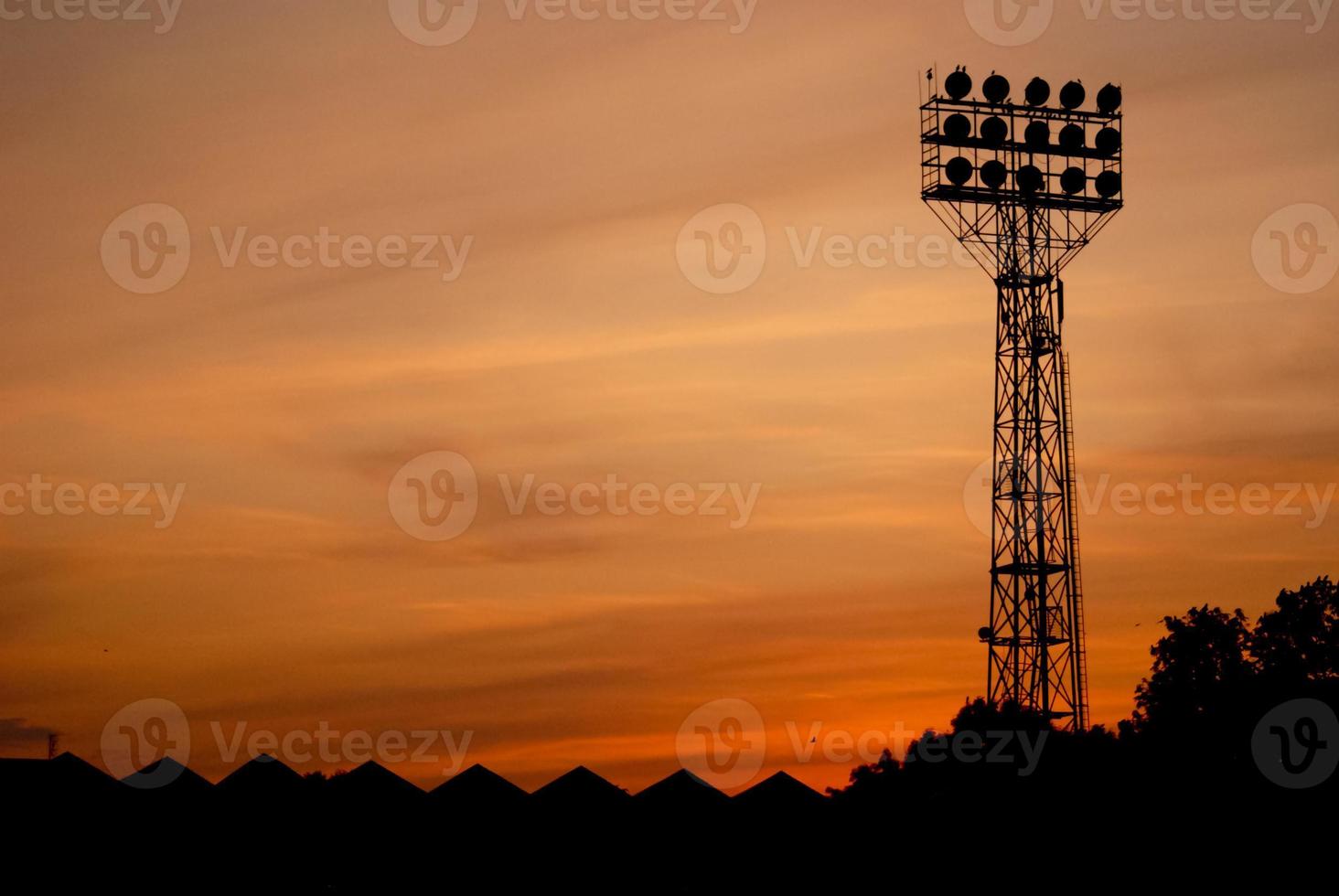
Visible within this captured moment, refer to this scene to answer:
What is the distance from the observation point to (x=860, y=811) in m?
61.1

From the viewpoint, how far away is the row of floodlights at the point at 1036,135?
212ft

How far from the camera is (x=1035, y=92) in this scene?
65.9 meters

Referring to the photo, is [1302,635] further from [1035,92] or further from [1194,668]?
[1035,92]

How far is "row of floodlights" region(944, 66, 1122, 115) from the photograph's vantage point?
213 ft

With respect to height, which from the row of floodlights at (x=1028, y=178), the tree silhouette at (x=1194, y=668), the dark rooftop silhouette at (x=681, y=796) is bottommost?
the dark rooftop silhouette at (x=681, y=796)

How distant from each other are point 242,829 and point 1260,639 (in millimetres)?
44990

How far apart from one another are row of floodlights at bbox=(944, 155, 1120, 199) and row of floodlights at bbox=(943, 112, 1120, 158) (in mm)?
775

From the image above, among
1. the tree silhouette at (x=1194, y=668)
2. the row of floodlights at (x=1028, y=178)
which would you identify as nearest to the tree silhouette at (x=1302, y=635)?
the tree silhouette at (x=1194, y=668)

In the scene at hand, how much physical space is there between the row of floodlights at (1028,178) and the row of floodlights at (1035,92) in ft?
7.80

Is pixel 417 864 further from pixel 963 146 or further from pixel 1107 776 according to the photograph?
pixel 963 146

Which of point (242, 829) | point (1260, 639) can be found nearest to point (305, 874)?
point (242, 829)

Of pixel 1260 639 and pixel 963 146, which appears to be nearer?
pixel 963 146

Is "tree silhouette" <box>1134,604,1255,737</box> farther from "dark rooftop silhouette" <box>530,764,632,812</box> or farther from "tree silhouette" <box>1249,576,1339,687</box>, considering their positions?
"dark rooftop silhouette" <box>530,764,632,812</box>

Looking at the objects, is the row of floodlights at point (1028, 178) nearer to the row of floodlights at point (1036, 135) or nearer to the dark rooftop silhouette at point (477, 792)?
the row of floodlights at point (1036, 135)
